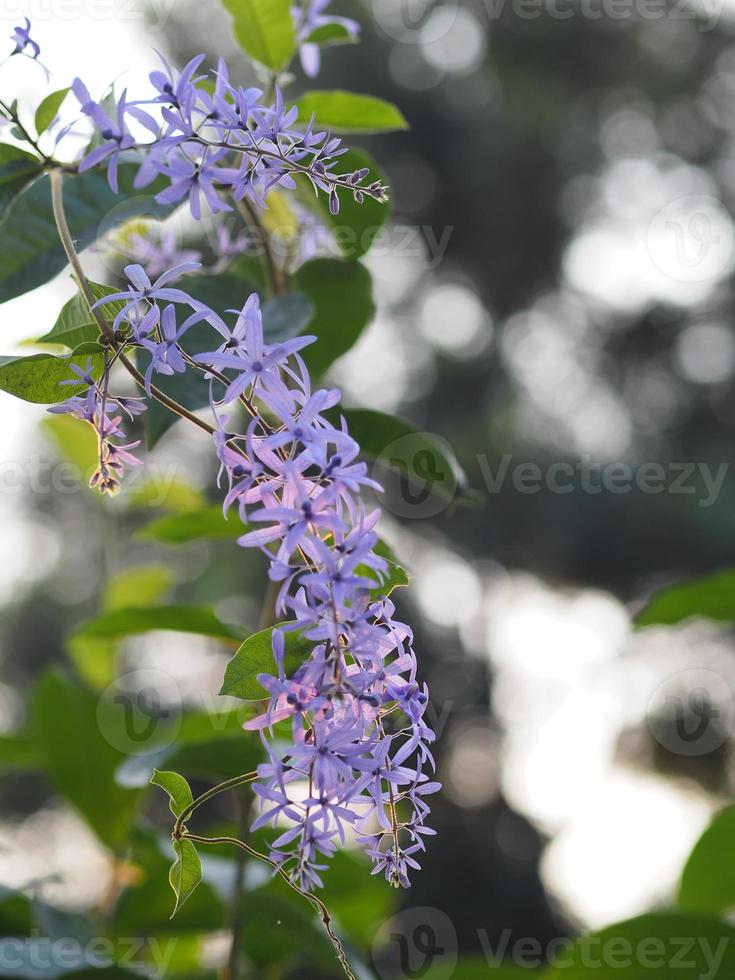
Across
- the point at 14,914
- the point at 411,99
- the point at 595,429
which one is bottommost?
the point at 595,429

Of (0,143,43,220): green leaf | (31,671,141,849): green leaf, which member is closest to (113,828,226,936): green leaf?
(31,671,141,849): green leaf

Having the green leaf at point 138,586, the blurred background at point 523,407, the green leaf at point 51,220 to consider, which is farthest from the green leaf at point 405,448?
the blurred background at point 523,407

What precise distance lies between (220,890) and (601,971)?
289 mm

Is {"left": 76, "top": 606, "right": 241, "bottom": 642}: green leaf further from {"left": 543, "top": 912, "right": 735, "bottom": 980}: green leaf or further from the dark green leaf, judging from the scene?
{"left": 543, "top": 912, "right": 735, "bottom": 980}: green leaf

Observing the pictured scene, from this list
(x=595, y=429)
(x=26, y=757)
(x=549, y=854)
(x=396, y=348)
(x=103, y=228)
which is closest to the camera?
(x=103, y=228)

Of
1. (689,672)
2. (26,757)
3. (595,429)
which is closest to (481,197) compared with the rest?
(595,429)

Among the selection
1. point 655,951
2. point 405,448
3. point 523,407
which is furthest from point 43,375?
point 523,407

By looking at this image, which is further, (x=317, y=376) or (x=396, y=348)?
(x=396, y=348)

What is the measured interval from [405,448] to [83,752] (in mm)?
502

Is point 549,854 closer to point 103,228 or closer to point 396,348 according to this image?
point 396,348

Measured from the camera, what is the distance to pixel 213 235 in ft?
2.50

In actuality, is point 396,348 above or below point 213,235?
below

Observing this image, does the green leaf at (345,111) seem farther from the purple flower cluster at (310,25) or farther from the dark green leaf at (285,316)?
the dark green leaf at (285,316)

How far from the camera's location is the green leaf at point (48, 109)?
592 millimetres
